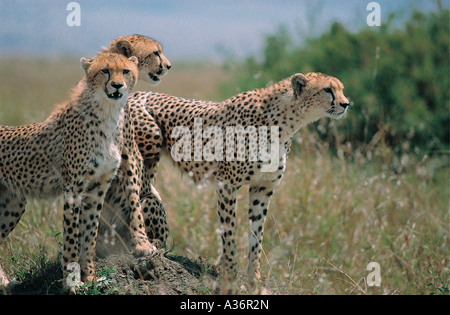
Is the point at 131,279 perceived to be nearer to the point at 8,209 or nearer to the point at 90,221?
the point at 90,221

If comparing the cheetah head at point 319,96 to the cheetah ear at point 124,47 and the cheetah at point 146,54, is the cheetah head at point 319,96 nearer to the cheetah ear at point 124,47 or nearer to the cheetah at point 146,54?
the cheetah at point 146,54

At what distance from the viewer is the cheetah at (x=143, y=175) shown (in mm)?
3520

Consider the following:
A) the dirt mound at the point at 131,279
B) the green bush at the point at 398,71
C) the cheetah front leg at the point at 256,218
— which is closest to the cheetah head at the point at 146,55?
the cheetah front leg at the point at 256,218

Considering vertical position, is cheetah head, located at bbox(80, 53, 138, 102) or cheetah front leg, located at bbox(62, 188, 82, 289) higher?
cheetah head, located at bbox(80, 53, 138, 102)

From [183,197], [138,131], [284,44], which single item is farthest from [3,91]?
[138,131]

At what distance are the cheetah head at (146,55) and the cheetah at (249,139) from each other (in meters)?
0.50

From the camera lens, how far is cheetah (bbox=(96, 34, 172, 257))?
3.52 metres

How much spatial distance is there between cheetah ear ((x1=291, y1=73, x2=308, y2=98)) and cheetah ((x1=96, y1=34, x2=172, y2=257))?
84cm

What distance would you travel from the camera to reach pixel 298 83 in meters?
3.55

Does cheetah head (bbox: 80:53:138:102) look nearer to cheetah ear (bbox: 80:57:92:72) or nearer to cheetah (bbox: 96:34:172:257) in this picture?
cheetah ear (bbox: 80:57:92:72)

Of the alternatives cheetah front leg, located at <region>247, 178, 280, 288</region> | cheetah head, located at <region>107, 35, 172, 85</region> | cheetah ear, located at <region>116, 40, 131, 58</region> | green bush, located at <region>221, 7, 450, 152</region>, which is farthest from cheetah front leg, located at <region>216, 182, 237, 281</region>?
green bush, located at <region>221, 7, 450, 152</region>

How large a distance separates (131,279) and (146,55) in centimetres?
143

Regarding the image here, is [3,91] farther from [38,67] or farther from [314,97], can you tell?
[314,97]

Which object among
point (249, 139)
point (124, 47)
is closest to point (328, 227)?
point (249, 139)
